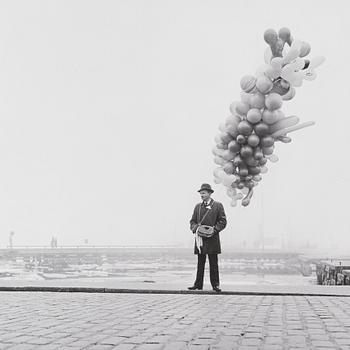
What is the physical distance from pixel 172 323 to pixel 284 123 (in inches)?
198

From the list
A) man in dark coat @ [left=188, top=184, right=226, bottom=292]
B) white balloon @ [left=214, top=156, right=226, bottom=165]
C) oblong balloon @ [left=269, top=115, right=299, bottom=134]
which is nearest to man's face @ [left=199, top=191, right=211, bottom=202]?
man in dark coat @ [left=188, top=184, right=226, bottom=292]

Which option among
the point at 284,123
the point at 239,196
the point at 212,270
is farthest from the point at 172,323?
the point at 239,196

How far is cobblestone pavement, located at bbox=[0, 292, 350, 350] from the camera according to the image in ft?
14.2

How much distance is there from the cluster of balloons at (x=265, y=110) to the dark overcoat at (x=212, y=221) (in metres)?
0.72

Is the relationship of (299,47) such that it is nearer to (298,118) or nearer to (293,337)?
(298,118)

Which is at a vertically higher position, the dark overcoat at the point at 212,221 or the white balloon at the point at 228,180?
the white balloon at the point at 228,180

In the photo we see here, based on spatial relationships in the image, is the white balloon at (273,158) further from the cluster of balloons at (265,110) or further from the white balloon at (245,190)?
the white balloon at (245,190)

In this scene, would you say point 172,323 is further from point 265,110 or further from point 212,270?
point 265,110

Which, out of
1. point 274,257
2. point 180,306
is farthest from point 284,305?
point 274,257

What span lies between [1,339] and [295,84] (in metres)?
6.58

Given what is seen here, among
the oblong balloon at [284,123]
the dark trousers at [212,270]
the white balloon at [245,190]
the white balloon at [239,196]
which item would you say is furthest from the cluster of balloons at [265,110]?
the dark trousers at [212,270]

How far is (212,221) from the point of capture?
979cm

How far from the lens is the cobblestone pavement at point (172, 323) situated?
432 cm

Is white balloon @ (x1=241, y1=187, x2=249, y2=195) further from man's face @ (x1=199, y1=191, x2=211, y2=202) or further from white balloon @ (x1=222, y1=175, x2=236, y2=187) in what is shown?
man's face @ (x1=199, y1=191, x2=211, y2=202)
